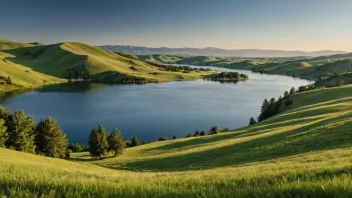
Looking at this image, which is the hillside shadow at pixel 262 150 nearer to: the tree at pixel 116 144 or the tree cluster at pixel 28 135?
the tree at pixel 116 144

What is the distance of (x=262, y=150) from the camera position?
3481 cm

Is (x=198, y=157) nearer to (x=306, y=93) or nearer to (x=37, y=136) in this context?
(x=37, y=136)

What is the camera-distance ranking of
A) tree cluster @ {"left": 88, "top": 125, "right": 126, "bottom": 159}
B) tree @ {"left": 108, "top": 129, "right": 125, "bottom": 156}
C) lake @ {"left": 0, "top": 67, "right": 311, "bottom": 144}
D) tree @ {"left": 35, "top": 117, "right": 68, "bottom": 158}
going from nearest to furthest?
tree @ {"left": 35, "top": 117, "right": 68, "bottom": 158} < tree cluster @ {"left": 88, "top": 125, "right": 126, "bottom": 159} < tree @ {"left": 108, "top": 129, "right": 125, "bottom": 156} < lake @ {"left": 0, "top": 67, "right": 311, "bottom": 144}

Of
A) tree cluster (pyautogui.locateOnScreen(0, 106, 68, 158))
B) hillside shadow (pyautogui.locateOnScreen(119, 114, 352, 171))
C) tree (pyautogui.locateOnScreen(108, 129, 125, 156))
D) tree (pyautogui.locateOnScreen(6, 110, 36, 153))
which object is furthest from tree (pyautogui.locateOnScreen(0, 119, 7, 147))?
tree (pyautogui.locateOnScreen(108, 129, 125, 156))

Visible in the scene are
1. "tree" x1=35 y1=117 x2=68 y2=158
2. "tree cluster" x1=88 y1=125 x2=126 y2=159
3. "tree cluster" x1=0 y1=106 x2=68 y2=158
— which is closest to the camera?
"tree cluster" x1=0 y1=106 x2=68 y2=158

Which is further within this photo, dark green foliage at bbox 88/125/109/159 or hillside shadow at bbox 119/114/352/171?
dark green foliage at bbox 88/125/109/159

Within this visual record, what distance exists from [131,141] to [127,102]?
7255 centimetres

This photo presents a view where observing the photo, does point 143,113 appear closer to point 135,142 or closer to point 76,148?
point 135,142

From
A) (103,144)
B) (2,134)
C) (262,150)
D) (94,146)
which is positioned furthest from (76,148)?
(262,150)

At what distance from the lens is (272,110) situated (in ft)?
330

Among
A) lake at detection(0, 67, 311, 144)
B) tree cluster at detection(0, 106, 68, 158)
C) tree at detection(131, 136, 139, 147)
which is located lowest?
tree at detection(131, 136, 139, 147)

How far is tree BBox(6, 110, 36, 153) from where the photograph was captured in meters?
54.0

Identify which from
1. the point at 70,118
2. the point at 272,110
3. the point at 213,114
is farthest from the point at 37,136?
the point at 213,114

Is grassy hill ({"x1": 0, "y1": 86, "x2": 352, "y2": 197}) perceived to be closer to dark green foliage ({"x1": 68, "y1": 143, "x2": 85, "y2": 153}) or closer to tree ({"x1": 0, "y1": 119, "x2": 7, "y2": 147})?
tree ({"x1": 0, "y1": 119, "x2": 7, "y2": 147})
